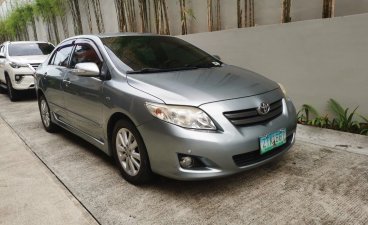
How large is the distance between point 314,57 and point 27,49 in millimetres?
7251

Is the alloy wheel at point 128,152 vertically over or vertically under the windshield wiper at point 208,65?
under

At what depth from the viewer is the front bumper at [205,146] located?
2.44 meters

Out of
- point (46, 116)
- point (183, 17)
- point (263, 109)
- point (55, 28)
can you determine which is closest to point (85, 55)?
point (46, 116)

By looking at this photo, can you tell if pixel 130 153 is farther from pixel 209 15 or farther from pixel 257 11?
pixel 209 15

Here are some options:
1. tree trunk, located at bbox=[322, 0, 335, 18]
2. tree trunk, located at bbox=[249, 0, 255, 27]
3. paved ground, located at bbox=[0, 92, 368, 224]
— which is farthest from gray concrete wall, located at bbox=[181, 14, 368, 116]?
paved ground, located at bbox=[0, 92, 368, 224]

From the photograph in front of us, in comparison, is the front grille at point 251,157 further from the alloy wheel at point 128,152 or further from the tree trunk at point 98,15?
the tree trunk at point 98,15

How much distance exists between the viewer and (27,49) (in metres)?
8.66

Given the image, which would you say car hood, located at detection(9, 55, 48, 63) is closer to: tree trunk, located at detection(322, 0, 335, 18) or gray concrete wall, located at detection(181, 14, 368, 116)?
gray concrete wall, located at detection(181, 14, 368, 116)

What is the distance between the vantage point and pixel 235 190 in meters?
2.77

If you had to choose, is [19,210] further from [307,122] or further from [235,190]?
[307,122]

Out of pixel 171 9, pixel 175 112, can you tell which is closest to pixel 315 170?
pixel 175 112

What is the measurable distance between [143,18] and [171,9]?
864mm

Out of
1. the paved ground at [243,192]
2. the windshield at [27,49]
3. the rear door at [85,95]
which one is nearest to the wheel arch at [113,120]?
the rear door at [85,95]

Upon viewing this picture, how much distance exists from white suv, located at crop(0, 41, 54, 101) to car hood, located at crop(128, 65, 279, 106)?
581cm
